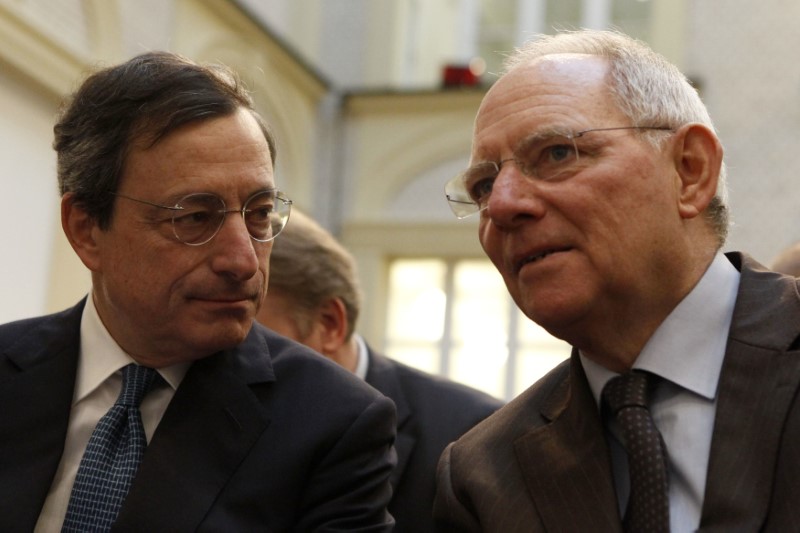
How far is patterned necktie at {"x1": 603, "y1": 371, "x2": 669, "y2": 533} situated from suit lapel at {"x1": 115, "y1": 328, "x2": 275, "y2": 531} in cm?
73

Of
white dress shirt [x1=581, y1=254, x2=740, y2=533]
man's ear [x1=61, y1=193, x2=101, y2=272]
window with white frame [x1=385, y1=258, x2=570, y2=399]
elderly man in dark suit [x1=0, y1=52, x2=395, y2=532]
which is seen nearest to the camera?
white dress shirt [x1=581, y1=254, x2=740, y2=533]

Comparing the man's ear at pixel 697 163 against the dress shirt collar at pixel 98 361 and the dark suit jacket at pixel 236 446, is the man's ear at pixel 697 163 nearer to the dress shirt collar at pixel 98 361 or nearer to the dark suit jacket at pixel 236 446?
the dark suit jacket at pixel 236 446

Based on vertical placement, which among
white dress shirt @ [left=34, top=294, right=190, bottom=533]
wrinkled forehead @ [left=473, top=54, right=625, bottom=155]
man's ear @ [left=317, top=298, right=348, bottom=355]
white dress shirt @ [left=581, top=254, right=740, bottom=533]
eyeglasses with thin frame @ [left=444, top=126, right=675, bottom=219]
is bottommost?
man's ear @ [left=317, top=298, right=348, bottom=355]

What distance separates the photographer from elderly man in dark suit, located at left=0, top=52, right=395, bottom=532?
7.26 feet

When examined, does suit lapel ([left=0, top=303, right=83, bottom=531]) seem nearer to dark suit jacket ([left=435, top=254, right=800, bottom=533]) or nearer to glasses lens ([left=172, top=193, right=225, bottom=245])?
glasses lens ([left=172, top=193, right=225, bottom=245])

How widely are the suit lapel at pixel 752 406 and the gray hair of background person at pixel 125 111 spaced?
112cm

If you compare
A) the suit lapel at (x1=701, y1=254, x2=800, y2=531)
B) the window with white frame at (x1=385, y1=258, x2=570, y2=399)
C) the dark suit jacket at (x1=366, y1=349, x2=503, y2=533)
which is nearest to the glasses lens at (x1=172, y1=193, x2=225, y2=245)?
the suit lapel at (x1=701, y1=254, x2=800, y2=531)

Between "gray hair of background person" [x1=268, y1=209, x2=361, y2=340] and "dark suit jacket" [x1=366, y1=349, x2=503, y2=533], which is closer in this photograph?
"dark suit jacket" [x1=366, y1=349, x2=503, y2=533]

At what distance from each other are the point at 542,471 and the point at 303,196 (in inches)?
346

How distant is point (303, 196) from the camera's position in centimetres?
1081

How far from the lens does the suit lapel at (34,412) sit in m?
2.21

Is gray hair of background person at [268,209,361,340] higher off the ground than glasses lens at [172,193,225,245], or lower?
lower

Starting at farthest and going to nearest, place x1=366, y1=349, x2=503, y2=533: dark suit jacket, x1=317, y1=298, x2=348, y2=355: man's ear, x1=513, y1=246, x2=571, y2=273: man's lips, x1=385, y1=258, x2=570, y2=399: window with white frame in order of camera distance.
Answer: x1=385, y1=258, x2=570, y2=399: window with white frame
x1=317, y1=298, x2=348, y2=355: man's ear
x1=366, y1=349, x2=503, y2=533: dark suit jacket
x1=513, y1=246, x2=571, y2=273: man's lips

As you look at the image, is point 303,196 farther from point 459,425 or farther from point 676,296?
point 676,296
